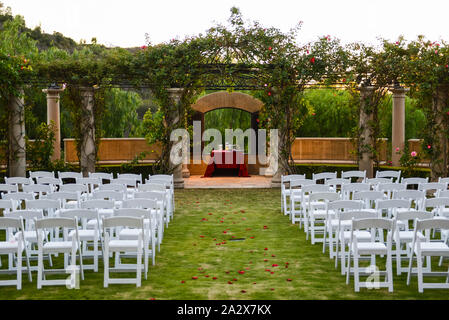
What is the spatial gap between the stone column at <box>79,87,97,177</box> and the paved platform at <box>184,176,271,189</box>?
2.85 metres

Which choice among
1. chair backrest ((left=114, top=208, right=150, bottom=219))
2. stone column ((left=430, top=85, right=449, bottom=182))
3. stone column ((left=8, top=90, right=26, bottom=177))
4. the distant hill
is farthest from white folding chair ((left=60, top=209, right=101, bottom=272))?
the distant hill

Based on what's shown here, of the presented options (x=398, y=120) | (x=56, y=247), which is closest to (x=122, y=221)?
(x=56, y=247)

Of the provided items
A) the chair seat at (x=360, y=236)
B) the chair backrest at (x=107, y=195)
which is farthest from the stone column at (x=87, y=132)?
the chair seat at (x=360, y=236)

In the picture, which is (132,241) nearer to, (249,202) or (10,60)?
(249,202)

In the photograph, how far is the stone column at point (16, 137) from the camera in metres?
15.6

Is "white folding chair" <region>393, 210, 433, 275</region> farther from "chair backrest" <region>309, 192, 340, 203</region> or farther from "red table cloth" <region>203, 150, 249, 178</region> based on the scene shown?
"red table cloth" <region>203, 150, 249, 178</region>

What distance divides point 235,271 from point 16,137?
10331 mm

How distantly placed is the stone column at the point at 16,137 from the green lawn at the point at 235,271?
20.8 ft

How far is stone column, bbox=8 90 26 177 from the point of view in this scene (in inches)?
615

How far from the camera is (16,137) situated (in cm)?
1573

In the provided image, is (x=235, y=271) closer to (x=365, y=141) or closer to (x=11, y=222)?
(x=11, y=222)

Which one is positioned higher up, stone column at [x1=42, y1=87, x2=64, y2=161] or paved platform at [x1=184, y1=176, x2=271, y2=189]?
stone column at [x1=42, y1=87, x2=64, y2=161]
